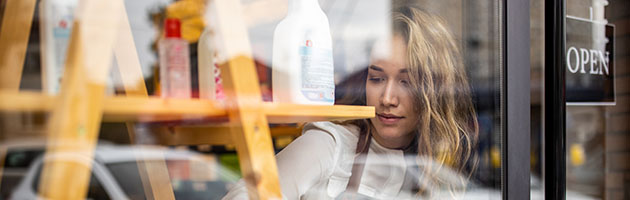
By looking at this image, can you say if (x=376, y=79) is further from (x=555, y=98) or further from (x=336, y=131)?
(x=555, y=98)

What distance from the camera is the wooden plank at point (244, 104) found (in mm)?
807

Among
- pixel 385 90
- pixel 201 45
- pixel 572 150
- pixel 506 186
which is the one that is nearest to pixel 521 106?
pixel 506 186

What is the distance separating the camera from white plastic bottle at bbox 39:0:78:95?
767mm

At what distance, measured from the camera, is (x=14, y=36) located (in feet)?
2.62

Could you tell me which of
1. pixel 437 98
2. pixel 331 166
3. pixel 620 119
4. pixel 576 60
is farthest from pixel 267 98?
pixel 620 119

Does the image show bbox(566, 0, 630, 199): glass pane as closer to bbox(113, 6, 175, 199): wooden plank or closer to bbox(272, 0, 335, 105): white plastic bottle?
bbox(272, 0, 335, 105): white plastic bottle

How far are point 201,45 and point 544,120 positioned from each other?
4.00ft

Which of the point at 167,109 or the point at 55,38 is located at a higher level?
the point at 55,38

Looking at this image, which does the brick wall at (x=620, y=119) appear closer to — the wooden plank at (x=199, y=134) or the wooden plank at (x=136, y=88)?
the wooden plank at (x=199, y=134)

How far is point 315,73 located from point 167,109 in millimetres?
359

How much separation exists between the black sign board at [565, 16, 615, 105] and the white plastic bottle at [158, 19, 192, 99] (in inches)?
50.1

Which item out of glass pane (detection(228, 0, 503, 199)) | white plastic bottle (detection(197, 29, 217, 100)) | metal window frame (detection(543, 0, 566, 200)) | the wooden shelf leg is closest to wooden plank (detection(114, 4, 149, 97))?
white plastic bottle (detection(197, 29, 217, 100))

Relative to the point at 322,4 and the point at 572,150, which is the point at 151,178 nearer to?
the point at 322,4

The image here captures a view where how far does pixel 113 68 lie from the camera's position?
0.91m
